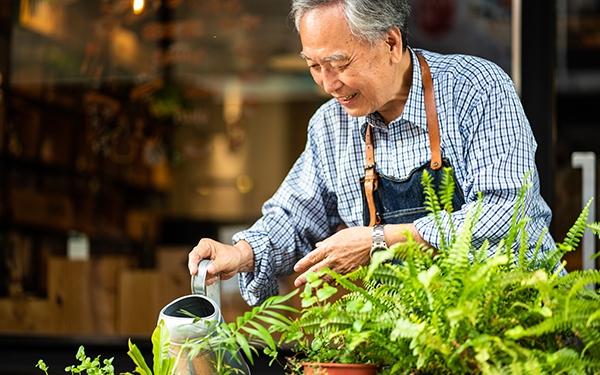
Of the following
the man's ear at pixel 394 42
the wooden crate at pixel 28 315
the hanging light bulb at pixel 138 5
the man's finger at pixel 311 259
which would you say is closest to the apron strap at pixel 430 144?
the man's ear at pixel 394 42

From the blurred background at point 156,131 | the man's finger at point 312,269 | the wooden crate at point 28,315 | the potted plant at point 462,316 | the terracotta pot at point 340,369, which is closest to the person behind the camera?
the potted plant at point 462,316

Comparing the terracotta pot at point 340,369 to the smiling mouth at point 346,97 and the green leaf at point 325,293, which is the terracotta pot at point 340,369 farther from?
the smiling mouth at point 346,97

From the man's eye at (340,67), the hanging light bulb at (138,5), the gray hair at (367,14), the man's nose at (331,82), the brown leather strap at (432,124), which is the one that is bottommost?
the brown leather strap at (432,124)

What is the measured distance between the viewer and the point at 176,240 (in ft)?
26.5

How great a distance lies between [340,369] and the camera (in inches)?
62.9

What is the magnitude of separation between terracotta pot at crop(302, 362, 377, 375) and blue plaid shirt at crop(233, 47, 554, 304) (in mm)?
496

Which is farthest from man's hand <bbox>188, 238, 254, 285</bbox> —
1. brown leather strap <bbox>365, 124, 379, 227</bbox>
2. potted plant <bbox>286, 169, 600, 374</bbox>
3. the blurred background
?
the blurred background

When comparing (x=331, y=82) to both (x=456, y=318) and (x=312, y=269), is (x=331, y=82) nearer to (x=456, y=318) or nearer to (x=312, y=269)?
(x=312, y=269)

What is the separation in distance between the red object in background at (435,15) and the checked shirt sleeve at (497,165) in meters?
2.98

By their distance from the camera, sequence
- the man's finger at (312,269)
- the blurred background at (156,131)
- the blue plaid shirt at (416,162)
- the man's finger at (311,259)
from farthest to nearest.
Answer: the blurred background at (156,131) < the blue plaid shirt at (416,162) < the man's finger at (311,259) < the man's finger at (312,269)

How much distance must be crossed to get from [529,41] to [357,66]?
7.65ft

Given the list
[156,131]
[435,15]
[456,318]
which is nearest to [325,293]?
[456,318]

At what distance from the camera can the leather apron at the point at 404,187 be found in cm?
231

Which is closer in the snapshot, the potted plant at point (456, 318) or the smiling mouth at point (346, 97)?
the potted plant at point (456, 318)
